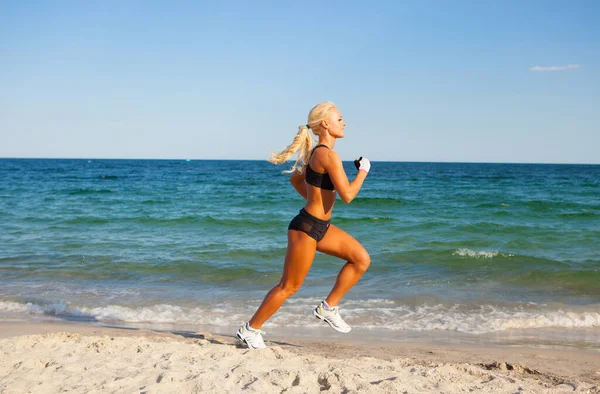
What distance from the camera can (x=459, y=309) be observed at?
22.2ft

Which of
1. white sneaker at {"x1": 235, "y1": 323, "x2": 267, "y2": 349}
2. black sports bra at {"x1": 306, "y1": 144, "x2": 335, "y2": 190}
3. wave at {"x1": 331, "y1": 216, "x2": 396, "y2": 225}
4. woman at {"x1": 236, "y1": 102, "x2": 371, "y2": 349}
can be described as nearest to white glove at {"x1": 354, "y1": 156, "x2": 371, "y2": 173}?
woman at {"x1": 236, "y1": 102, "x2": 371, "y2": 349}

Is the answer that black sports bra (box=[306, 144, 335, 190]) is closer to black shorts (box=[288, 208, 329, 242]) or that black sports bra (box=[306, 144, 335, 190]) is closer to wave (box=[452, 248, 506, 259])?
black shorts (box=[288, 208, 329, 242])

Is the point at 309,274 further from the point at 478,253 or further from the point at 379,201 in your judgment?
the point at 379,201

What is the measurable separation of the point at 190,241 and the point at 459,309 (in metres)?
7.14

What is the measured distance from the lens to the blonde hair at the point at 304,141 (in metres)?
4.33

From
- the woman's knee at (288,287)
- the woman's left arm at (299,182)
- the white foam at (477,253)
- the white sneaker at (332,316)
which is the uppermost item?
the woman's left arm at (299,182)

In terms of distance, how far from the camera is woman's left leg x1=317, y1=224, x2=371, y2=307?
441cm

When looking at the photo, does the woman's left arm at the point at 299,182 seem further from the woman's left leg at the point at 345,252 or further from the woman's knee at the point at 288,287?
the woman's knee at the point at 288,287

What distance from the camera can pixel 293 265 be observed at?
4352 millimetres

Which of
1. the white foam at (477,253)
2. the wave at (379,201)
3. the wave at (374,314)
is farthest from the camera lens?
the wave at (379,201)

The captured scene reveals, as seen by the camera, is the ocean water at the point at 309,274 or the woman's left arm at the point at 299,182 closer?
the woman's left arm at the point at 299,182

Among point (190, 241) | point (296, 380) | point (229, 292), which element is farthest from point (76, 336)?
point (190, 241)

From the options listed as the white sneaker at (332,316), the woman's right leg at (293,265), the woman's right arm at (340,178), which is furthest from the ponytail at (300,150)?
the white sneaker at (332,316)

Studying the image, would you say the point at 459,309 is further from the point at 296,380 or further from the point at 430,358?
the point at 296,380
